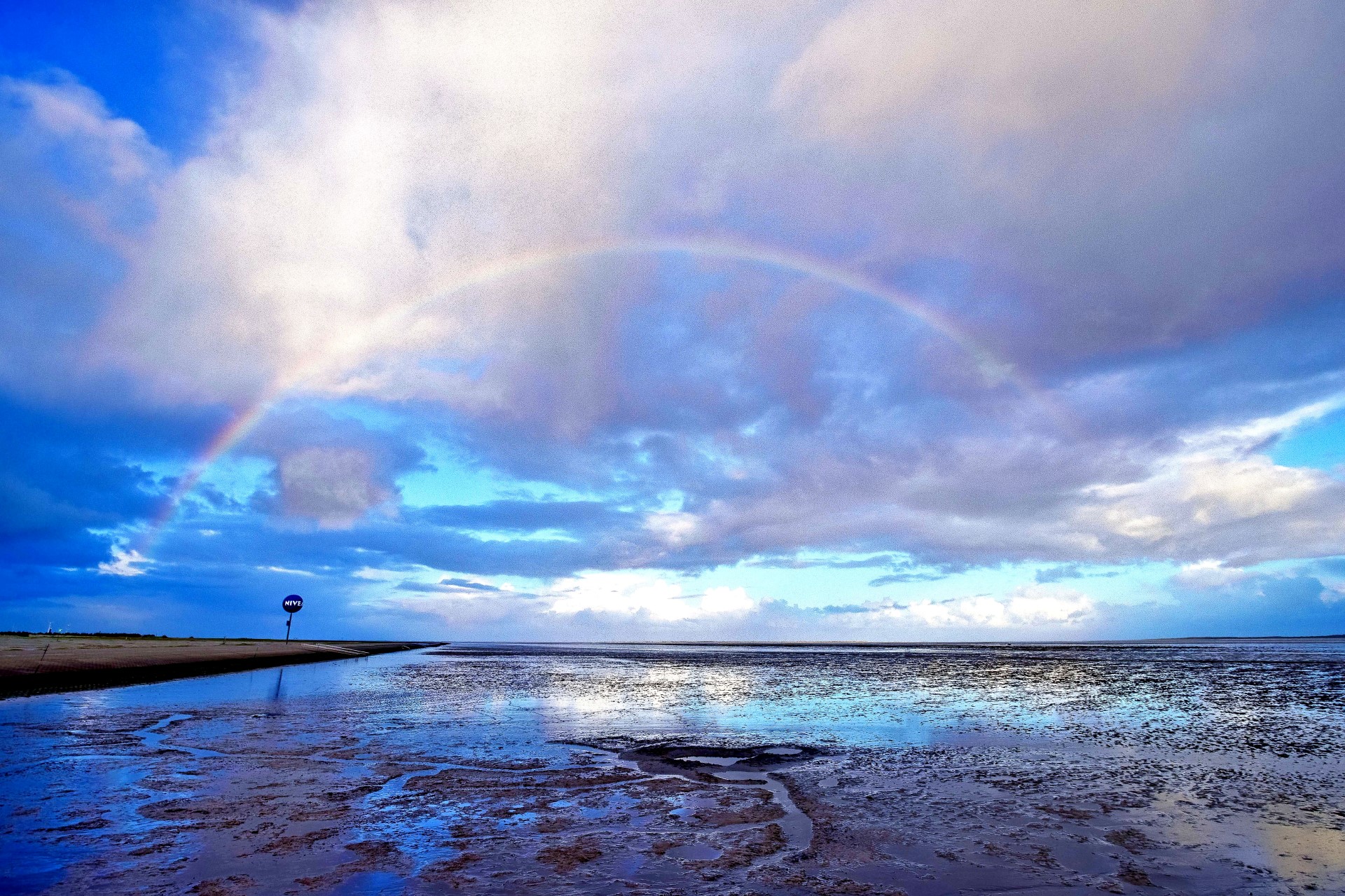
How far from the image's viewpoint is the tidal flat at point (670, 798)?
10.7 metres

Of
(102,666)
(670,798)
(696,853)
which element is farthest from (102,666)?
(696,853)

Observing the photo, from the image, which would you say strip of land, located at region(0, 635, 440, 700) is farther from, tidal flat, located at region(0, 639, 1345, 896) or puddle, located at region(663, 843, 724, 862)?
puddle, located at region(663, 843, 724, 862)

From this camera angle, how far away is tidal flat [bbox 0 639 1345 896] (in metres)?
10.7

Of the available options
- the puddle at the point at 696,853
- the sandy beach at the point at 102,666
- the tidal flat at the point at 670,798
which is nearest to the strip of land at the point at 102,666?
the sandy beach at the point at 102,666

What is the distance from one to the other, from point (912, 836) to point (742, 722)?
641 inches

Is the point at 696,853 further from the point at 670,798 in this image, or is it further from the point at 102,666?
the point at 102,666

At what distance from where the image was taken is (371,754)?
67.8 ft

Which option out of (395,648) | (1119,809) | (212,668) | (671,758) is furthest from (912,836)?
(395,648)

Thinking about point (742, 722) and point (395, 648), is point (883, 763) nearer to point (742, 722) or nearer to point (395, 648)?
point (742, 722)

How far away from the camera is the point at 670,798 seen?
15750 millimetres

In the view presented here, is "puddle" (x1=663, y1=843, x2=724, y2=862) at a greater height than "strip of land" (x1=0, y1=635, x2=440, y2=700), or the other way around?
"strip of land" (x1=0, y1=635, x2=440, y2=700)

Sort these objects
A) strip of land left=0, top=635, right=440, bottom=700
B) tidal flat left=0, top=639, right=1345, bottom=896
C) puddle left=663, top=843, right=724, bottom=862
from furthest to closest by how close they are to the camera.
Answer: strip of land left=0, top=635, right=440, bottom=700
puddle left=663, top=843, right=724, bottom=862
tidal flat left=0, top=639, right=1345, bottom=896

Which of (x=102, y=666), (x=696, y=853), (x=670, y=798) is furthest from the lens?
→ (x=102, y=666)

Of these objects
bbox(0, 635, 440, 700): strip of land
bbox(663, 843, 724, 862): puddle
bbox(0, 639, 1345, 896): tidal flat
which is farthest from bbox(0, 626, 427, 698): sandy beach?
bbox(663, 843, 724, 862): puddle
